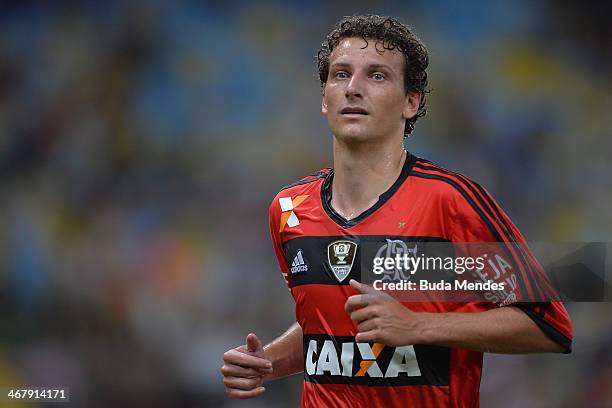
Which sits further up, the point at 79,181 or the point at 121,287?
the point at 79,181

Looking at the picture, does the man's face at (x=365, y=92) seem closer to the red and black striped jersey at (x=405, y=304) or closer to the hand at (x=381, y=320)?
the red and black striped jersey at (x=405, y=304)

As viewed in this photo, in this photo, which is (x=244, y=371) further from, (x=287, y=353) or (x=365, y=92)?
(x=365, y=92)

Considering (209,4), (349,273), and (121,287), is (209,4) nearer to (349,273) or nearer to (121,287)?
(121,287)

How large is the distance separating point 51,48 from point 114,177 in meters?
1.15

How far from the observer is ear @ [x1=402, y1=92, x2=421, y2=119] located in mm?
2953

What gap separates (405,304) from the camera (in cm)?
264

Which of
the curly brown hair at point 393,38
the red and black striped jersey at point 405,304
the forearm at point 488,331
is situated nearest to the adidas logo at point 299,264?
the red and black striped jersey at point 405,304

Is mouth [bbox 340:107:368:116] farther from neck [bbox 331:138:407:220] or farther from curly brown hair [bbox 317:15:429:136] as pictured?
curly brown hair [bbox 317:15:429:136]

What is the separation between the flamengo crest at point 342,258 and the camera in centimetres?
275

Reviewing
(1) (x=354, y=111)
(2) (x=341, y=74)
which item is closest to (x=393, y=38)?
(2) (x=341, y=74)

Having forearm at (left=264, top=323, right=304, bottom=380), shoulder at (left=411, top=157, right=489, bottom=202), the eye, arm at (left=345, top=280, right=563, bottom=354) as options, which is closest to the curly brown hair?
the eye

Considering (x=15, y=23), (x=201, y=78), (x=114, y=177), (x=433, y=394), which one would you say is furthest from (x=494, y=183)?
(x=15, y=23)

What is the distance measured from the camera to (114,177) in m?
5.81

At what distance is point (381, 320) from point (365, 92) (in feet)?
2.87
